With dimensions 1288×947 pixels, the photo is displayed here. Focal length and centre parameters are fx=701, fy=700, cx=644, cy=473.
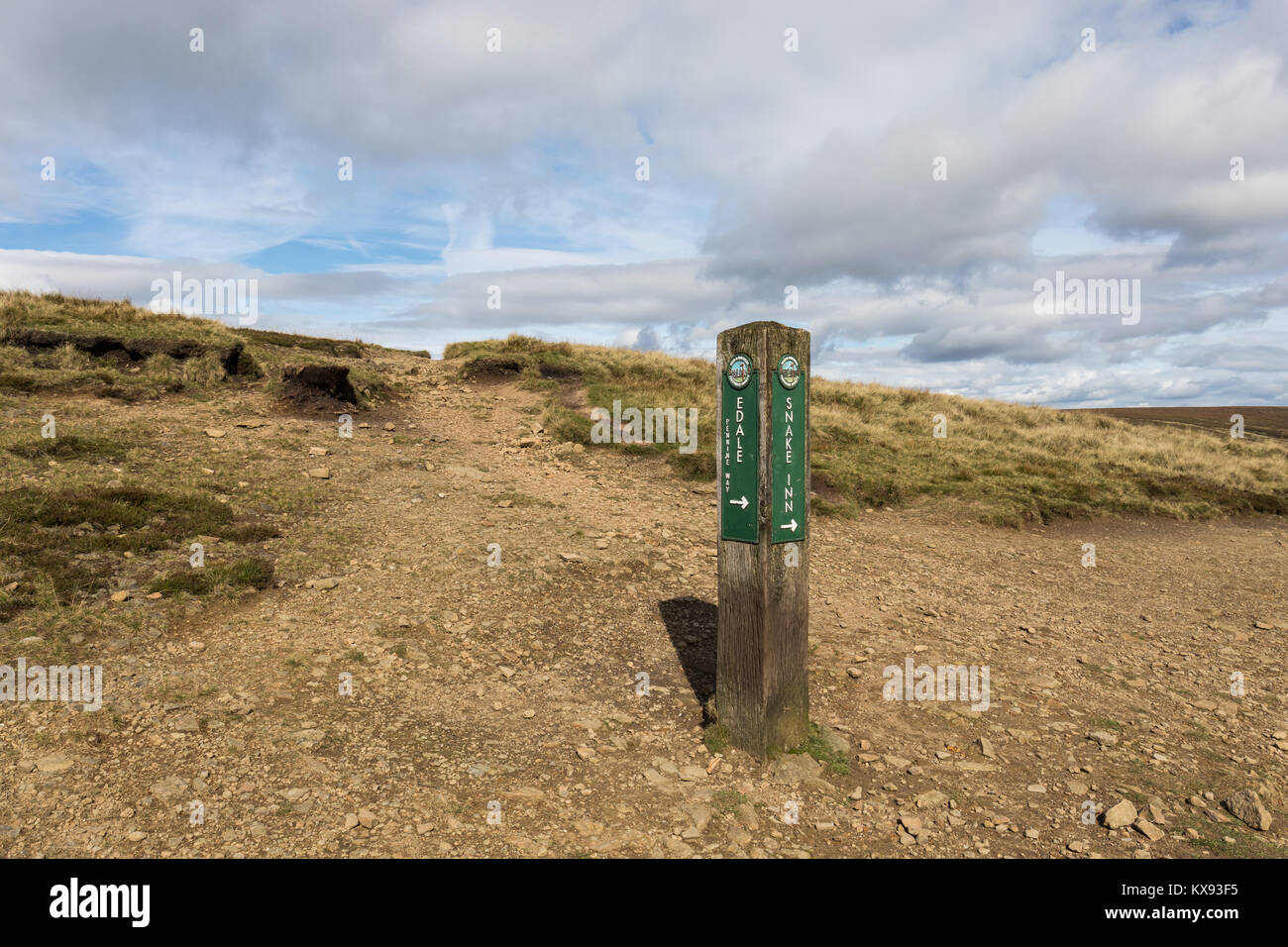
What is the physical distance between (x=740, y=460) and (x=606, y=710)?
2.59 m

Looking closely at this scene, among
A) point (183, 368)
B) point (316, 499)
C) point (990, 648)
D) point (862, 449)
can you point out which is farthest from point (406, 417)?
point (990, 648)

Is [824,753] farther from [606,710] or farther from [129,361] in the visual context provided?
[129,361]

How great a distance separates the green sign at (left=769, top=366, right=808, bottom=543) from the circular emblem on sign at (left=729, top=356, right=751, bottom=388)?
0.22 metres

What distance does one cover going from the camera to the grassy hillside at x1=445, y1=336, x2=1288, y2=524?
51.2ft

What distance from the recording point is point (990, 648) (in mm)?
8188

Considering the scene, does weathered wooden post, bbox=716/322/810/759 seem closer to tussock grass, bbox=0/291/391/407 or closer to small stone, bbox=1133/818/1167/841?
small stone, bbox=1133/818/1167/841

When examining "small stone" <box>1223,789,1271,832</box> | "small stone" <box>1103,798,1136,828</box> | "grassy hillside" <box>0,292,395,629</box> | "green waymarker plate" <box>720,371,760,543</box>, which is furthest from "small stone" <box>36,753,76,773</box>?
"small stone" <box>1223,789,1271,832</box>

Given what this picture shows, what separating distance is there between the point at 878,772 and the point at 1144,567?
9367mm

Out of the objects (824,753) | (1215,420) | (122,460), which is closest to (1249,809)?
(824,753)

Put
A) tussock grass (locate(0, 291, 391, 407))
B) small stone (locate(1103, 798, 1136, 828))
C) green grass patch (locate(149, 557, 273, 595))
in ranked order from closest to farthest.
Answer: small stone (locate(1103, 798, 1136, 828)) → green grass patch (locate(149, 557, 273, 595)) → tussock grass (locate(0, 291, 391, 407))

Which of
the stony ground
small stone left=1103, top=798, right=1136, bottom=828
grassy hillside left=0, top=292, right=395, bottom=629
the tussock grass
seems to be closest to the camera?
the stony ground

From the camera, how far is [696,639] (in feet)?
25.7

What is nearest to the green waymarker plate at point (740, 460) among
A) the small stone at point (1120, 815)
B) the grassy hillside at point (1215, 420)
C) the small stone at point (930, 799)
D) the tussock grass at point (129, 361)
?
the small stone at point (930, 799)

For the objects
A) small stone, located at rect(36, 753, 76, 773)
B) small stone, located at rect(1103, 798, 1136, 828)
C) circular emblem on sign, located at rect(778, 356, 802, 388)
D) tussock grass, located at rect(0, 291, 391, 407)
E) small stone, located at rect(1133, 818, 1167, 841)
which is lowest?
small stone, located at rect(1133, 818, 1167, 841)
